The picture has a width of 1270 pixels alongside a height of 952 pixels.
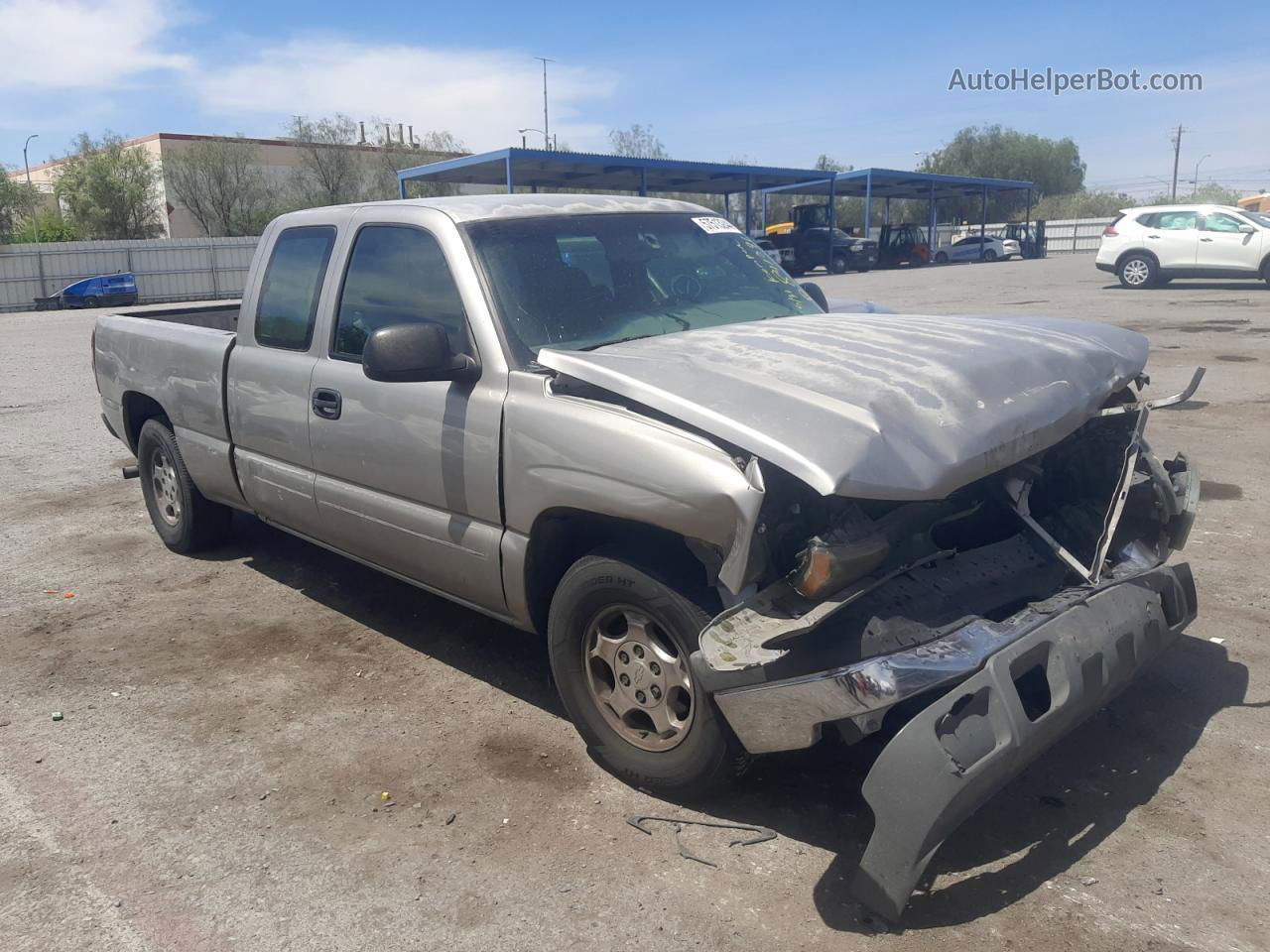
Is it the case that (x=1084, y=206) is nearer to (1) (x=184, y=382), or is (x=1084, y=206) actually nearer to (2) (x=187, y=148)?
(2) (x=187, y=148)

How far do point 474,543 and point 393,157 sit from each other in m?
61.1

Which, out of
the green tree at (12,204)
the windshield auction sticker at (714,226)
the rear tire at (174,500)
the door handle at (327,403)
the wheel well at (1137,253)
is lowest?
the rear tire at (174,500)

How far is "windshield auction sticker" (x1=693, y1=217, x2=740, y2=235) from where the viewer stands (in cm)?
489

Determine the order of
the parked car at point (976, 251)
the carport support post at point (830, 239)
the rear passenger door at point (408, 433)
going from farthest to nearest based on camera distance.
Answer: the parked car at point (976, 251) → the carport support post at point (830, 239) → the rear passenger door at point (408, 433)

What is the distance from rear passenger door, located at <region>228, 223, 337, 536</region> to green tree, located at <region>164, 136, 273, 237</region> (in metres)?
54.1

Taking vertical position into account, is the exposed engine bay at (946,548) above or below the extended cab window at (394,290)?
below

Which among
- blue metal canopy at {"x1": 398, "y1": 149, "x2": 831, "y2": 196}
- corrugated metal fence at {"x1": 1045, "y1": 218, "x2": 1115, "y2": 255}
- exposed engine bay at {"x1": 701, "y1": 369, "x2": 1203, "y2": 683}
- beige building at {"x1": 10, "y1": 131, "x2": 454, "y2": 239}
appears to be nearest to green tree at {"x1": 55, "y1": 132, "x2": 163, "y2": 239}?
beige building at {"x1": 10, "y1": 131, "x2": 454, "y2": 239}

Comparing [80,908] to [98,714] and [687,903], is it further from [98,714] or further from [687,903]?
[687,903]

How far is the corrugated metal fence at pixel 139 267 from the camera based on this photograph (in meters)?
37.7

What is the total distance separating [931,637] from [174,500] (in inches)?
187

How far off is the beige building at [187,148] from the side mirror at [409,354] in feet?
193

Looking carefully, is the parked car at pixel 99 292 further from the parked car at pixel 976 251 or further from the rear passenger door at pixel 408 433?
the rear passenger door at pixel 408 433

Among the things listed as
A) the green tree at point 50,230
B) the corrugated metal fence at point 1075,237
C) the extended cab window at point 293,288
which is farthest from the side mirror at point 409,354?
the corrugated metal fence at point 1075,237

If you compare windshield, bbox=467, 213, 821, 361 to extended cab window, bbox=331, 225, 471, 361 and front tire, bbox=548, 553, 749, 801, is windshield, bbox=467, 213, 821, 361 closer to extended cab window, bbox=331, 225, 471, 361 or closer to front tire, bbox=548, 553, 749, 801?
extended cab window, bbox=331, 225, 471, 361
